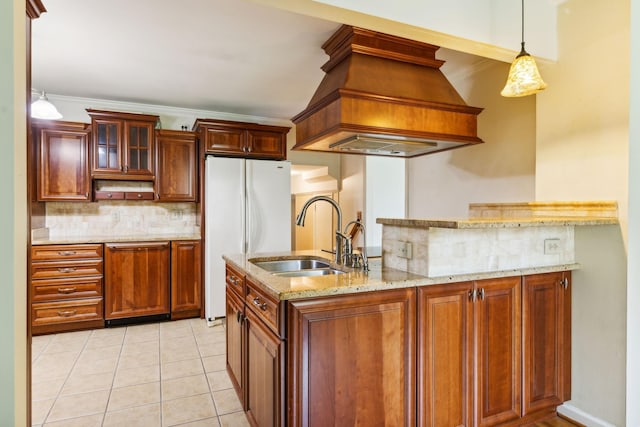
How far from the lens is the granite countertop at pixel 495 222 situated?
1.66 meters

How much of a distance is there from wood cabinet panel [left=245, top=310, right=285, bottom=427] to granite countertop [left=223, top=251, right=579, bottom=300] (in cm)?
23

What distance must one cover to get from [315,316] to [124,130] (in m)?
3.52

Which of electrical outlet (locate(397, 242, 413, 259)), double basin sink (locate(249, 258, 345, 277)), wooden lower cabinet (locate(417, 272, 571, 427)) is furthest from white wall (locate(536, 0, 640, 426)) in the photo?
double basin sink (locate(249, 258, 345, 277))

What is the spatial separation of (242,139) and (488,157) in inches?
105

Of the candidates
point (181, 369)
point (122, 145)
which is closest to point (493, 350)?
point (181, 369)

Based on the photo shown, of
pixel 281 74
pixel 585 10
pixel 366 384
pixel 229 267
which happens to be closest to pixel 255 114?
pixel 281 74

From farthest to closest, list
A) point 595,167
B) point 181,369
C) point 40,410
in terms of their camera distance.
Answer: point 181,369 < point 40,410 < point 595,167

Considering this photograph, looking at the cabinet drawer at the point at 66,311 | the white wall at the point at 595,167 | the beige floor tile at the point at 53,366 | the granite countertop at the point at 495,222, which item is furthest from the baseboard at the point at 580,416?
the cabinet drawer at the point at 66,311

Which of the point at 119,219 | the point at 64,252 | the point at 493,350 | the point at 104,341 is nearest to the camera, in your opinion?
the point at 493,350

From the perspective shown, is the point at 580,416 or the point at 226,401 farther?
the point at 226,401

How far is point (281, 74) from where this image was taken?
135 inches

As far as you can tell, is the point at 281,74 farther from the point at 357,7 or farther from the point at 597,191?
the point at 597,191

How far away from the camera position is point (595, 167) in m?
2.09

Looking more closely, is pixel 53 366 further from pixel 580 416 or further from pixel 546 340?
pixel 580 416
